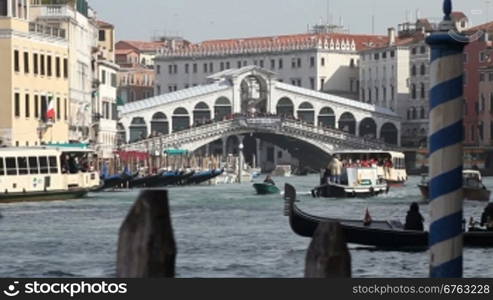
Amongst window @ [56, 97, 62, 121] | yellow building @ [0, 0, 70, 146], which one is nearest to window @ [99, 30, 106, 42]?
yellow building @ [0, 0, 70, 146]

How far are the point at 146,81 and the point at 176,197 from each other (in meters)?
76.7

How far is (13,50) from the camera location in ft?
136

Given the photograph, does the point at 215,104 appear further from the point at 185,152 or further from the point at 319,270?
the point at 319,270

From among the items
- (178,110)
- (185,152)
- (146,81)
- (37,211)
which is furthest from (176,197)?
(146,81)

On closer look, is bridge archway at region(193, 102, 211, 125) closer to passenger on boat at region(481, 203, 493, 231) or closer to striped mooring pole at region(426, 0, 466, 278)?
passenger on boat at region(481, 203, 493, 231)

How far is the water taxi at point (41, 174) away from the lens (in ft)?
108

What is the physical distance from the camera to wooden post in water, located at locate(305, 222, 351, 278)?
8.34 metres

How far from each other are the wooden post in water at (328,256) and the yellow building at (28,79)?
32.6 meters

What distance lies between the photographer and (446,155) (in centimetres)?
911

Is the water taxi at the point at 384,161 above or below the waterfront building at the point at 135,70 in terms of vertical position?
below

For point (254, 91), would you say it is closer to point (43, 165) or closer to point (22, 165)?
point (43, 165)

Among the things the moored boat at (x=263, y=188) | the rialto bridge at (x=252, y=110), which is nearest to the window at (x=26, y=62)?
the moored boat at (x=263, y=188)

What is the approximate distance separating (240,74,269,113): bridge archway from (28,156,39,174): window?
184ft

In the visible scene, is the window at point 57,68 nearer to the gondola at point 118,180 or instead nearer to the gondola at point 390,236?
the gondola at point 118,180
